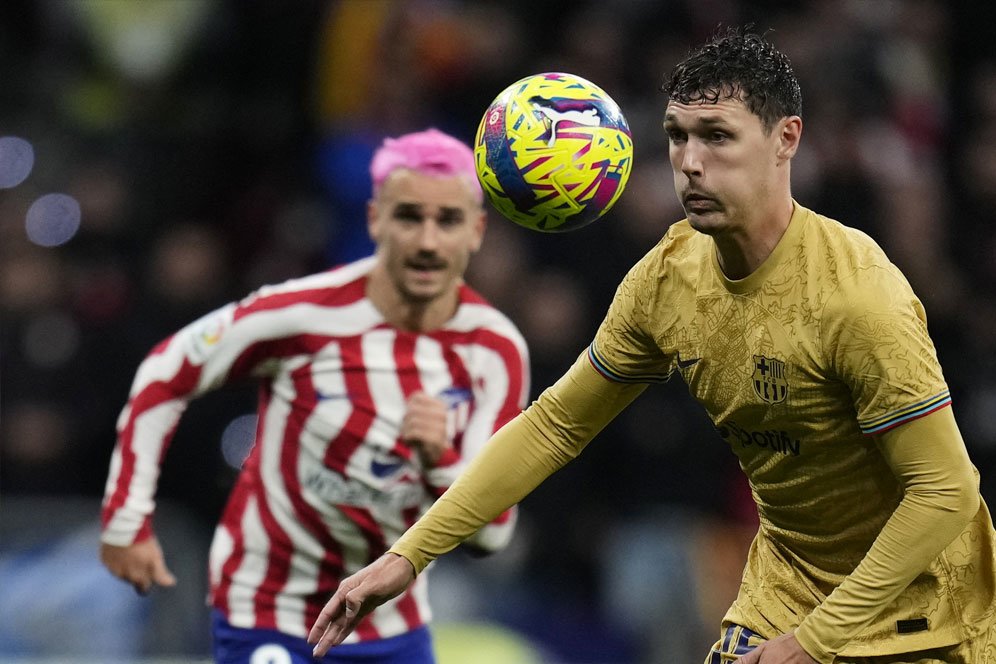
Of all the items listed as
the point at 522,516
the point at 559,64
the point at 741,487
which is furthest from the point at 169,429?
the point at 559,64

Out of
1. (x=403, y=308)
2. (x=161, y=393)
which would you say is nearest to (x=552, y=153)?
(x=403, y=308)

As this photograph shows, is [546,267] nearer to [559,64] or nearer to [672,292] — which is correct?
[559,64]

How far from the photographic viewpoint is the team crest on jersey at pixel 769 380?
11.8 ft

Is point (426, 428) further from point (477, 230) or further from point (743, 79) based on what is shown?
point (743, 79)

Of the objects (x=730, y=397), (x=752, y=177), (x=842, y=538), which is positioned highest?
(x=752, y=177)

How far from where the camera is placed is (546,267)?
816cm

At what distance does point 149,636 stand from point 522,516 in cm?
188

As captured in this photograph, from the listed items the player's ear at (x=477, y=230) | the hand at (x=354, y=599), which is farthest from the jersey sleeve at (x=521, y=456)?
the player's ear at (x=477, y=230)

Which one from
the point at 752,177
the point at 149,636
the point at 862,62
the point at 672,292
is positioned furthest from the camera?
the point at 862,62

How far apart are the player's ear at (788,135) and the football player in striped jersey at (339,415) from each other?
1.52 m

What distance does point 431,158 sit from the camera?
501cm

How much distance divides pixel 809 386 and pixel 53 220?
612cm

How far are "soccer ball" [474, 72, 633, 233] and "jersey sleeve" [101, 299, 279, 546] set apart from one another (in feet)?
3.98

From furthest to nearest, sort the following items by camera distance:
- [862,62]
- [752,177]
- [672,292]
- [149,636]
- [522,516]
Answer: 1. [862,62]
2. [522,516]
3. [149,636]
4. [672,292]
5. [752,177]
